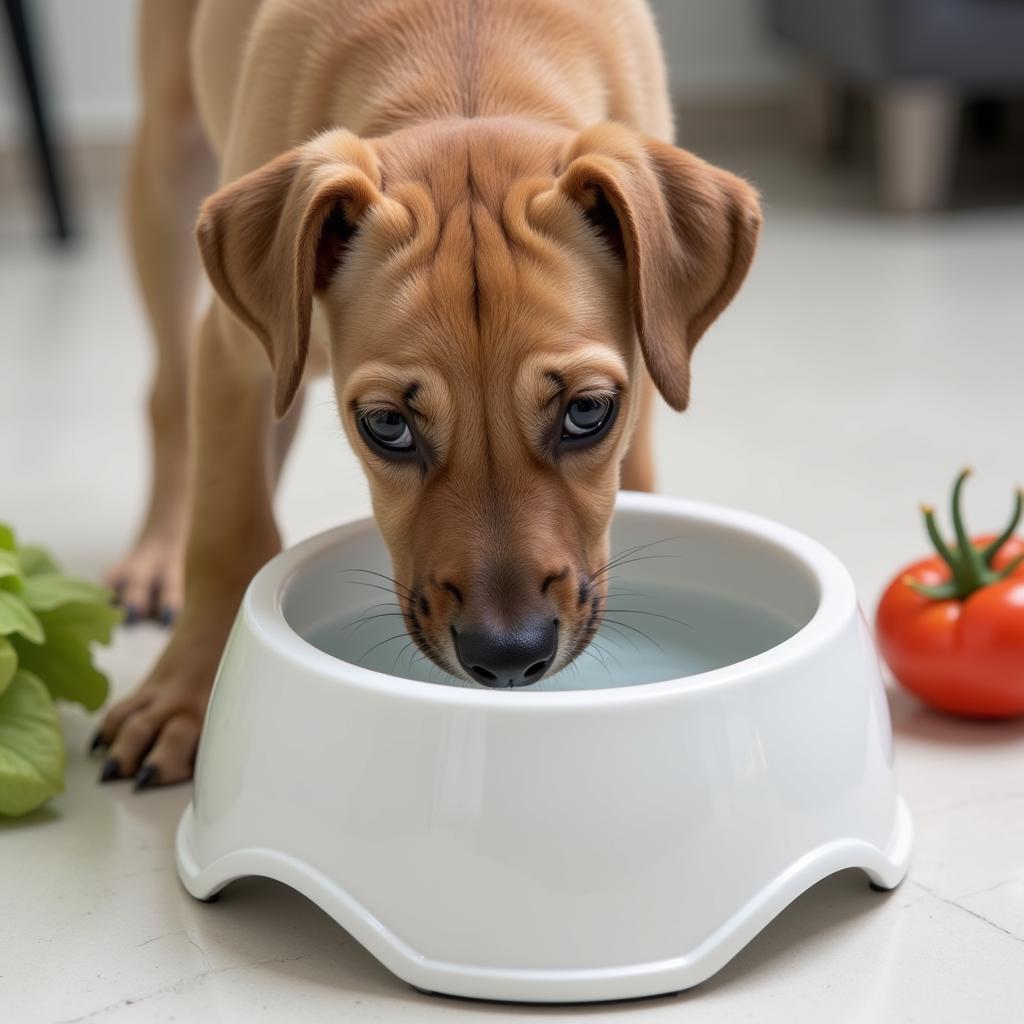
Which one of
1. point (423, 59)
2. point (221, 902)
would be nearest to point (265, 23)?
point (423, 59)

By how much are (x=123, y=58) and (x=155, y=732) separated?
5499 millimetres

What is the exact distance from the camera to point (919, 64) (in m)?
6.12

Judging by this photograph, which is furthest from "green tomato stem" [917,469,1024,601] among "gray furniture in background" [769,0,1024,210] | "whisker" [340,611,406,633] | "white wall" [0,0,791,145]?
"white wall" [0,0,791,145]

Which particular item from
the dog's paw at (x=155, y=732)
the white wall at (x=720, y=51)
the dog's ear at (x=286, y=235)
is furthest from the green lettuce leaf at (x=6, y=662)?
the white wall at (x=720, y=51)

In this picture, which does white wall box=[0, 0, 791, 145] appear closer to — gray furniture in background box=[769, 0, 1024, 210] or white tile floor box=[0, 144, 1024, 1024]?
white tile floor box=[0, 144, 1024, 1024]

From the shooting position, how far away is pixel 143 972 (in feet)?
6.53

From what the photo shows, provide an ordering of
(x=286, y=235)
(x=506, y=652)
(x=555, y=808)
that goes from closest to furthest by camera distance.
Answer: (x=555, y=808) < (x=506, y=652) < (x=286, y=235)

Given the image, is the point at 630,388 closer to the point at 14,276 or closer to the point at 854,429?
the point at 854,429

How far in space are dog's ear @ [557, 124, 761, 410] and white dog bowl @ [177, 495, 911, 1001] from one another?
444mm

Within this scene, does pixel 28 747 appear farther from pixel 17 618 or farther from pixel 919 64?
pixel 919 64

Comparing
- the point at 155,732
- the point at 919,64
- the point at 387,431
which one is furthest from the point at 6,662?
the point at 919,64

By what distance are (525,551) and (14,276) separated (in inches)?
187

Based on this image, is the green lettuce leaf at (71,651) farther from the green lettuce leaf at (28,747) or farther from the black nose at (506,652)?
the black nose at (506,652)

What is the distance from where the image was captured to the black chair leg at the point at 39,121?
20.3ft
